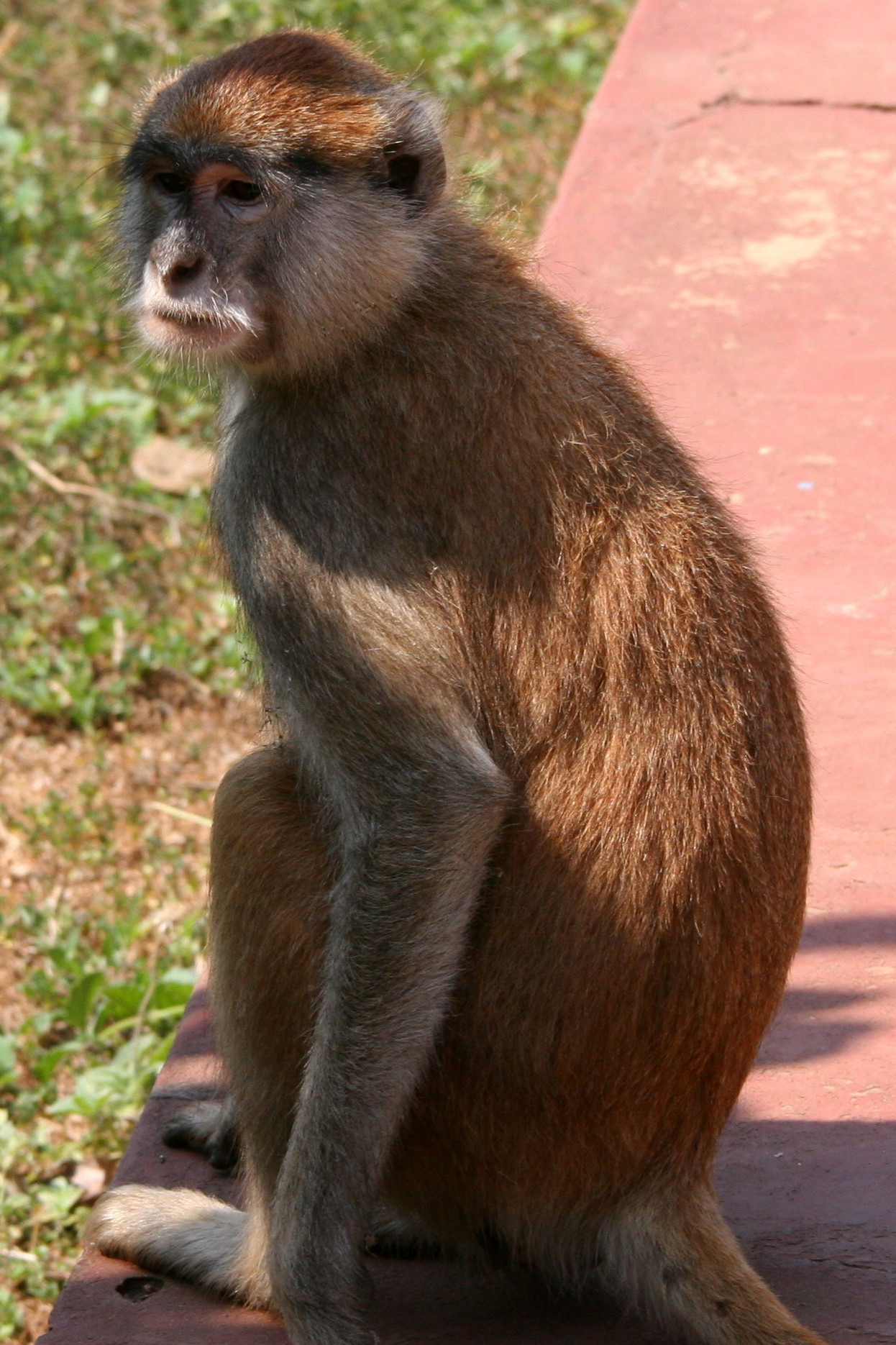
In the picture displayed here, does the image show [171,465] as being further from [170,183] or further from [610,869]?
[610,869]

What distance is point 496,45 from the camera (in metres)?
9.14

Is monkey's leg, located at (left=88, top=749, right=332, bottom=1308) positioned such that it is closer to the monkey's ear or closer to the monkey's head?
the monkey's head

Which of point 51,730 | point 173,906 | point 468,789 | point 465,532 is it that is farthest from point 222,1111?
point 51,730

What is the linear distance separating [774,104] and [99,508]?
3240 millimetres

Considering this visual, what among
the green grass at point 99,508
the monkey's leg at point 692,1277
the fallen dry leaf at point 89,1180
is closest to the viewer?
the monkey's leg at point 692,1277

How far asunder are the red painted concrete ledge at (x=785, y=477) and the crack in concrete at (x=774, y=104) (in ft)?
0.04

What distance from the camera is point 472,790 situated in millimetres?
3035

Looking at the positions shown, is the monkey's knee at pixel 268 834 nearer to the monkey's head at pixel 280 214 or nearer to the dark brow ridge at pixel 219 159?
the monkey's head at pixel 280 214

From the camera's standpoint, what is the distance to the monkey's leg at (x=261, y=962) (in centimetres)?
315

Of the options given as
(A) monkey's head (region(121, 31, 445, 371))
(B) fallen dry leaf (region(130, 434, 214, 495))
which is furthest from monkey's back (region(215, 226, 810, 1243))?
(B) fallen dry leaf (region(130, 434, 214, 495))

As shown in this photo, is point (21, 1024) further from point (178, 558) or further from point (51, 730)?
point (178, 558)

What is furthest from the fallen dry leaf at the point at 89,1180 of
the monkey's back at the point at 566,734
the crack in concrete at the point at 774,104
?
the crack in concrete at the point at 774,104

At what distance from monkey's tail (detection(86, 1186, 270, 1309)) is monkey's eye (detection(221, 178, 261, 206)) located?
189 cm

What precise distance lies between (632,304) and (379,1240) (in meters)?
3.68
